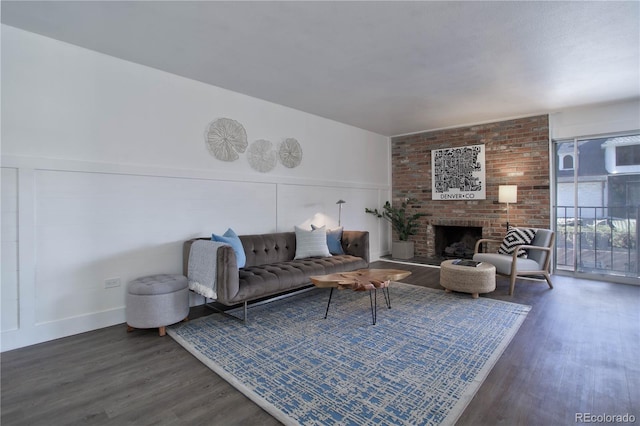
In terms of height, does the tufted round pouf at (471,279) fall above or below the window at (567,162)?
below

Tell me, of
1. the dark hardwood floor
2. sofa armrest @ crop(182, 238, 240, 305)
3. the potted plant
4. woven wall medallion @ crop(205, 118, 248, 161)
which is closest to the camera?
the dark hardwood floor

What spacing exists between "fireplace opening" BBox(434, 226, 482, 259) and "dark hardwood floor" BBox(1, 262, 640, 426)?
10.6 ft

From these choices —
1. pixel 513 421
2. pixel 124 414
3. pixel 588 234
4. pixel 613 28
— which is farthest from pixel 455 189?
→ pixel 124 414

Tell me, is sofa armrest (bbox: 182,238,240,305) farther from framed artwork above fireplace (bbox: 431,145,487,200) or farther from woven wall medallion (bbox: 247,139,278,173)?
framed artwork above fireplace (bbox: 431,145,487,200)

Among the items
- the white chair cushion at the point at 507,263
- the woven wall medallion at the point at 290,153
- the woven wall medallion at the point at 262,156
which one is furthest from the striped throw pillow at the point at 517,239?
the woven wall medallion at the point at 262,156

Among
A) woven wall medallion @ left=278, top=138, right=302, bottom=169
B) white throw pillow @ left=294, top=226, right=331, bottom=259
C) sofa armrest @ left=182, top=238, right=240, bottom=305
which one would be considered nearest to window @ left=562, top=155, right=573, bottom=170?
white throw pillow @ left=294, top=226, right=331, bottom=259

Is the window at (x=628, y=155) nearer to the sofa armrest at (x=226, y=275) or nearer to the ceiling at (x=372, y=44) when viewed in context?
the ceiling at (x=372, y=44)

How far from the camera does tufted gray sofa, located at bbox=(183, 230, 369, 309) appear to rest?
2.97 meters

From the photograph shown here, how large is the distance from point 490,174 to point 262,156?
4.09 meters

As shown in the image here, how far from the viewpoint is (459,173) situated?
6.12 metres

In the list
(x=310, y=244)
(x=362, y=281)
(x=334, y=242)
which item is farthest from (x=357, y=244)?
(x=362, y=281)

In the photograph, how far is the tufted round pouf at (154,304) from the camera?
2.80 meters

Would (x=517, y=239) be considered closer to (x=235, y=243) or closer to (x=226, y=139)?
(x=235, y=243)

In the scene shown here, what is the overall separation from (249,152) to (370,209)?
310cm
